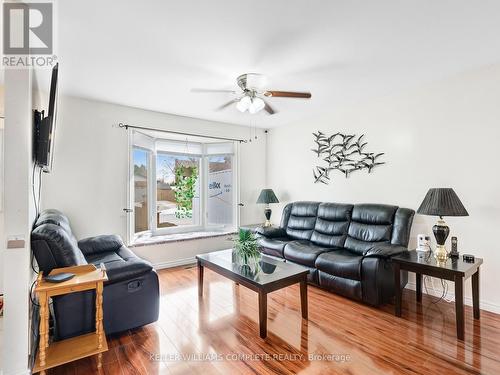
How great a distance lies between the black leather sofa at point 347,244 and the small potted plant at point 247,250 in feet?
2.77

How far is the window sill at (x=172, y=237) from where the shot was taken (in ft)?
12.8

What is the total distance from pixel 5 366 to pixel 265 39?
9.55 ft

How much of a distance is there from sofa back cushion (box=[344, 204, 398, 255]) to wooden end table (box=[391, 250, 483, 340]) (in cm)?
43

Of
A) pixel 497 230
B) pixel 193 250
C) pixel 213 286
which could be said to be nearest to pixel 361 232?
pixel 497 230

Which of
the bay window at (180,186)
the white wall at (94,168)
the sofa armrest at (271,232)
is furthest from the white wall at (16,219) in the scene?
the sofa armrest at (271,232)

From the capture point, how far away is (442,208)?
2.42 meters

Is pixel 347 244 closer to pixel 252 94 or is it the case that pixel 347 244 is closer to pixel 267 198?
pixel 267 198

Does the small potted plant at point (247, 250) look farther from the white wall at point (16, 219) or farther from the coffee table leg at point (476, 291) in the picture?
the coffee table leg at point (476, 291)

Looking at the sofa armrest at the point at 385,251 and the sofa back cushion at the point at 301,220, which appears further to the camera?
the sofa back cushion at the point at 301,220

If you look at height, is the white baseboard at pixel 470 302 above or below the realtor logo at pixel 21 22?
below

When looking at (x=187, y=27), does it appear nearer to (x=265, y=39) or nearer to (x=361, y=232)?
(x=265, y=39)

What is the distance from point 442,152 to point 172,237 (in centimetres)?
392

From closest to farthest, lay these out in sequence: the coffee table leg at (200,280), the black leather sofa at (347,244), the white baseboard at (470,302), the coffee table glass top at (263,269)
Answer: the coffee table glass top at (263,269), the white baseboard at (470,302), the black leather sofa at (347,244), the coffee table leg at (200,280)

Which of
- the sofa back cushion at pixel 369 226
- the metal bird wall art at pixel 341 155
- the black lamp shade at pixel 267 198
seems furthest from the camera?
the black lamp shade at pixel 267 198
